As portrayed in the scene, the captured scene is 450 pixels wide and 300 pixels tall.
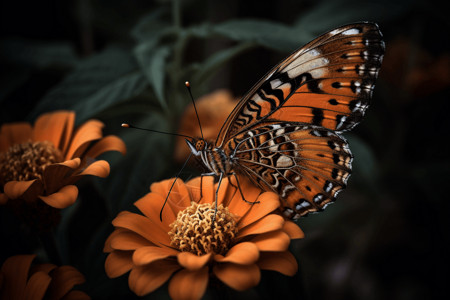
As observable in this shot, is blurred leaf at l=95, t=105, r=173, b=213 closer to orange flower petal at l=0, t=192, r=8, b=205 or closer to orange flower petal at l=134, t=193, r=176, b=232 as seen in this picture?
orange flower petal at l=134, t=193, r=176, b=232

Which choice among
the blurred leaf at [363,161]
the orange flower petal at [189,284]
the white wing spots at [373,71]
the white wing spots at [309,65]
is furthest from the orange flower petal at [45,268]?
the blurred leaf at [363,161]

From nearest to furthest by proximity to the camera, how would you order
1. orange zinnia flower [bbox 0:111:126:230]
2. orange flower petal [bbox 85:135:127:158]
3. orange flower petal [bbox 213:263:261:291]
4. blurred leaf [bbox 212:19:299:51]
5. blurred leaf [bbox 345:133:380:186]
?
orange flower petal [bbox 213:263:261:291], orange zinnia flower [bbox 0:111:126:230], orange flower petal [bbox 85:135:127:158], blurred leaf [bbox 212:19:299:51], blurred leaf [bbox 345:133:380:186]

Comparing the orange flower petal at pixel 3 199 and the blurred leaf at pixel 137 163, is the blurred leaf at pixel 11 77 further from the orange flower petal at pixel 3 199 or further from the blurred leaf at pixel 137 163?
the orange flower petal at pixel 3 199

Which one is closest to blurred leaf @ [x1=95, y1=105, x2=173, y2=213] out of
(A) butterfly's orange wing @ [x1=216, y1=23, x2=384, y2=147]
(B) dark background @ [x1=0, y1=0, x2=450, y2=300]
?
(B) dark background @ [x1=0, y1=0, x2=450, y2=300]

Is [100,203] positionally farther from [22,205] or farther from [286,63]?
[286,63]

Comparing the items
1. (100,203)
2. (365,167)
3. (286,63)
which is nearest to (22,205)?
(100,203)

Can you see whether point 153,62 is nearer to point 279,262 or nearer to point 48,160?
point 48,160
